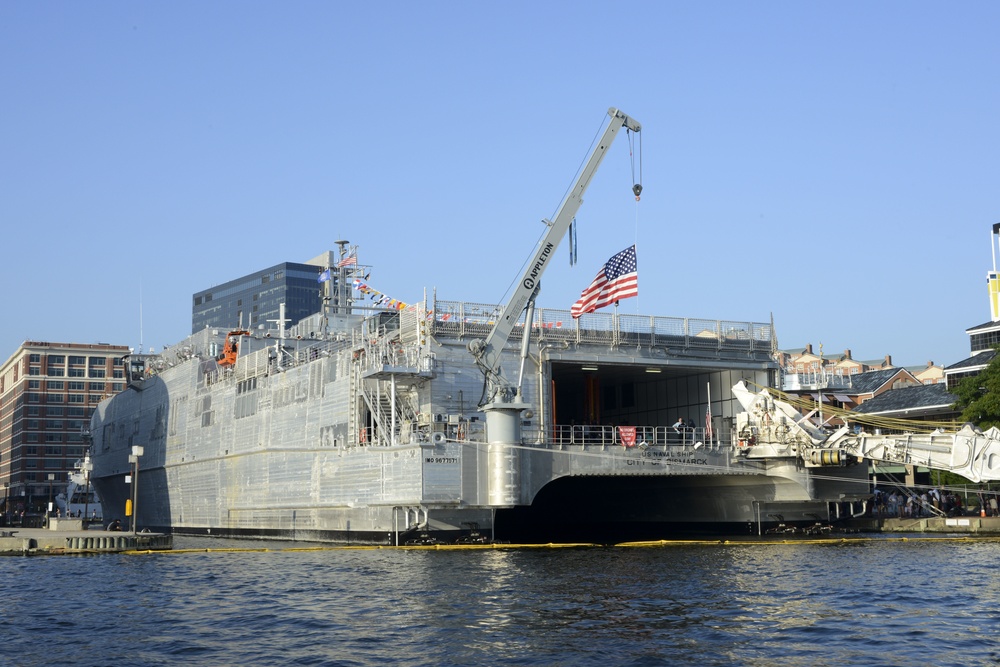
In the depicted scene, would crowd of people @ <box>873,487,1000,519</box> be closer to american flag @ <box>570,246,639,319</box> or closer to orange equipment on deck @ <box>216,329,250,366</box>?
american flag @ <box>570,246,639,319</box>

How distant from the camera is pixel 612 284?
2306 inches

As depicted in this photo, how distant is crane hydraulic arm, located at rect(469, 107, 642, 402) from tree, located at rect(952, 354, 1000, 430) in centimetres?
2478

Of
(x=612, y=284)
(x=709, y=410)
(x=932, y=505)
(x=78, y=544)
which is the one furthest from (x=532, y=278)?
(x=932, y=505)

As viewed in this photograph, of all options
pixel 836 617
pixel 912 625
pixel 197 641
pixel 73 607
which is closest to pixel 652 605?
pixel 836 617

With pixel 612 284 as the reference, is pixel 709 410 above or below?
below

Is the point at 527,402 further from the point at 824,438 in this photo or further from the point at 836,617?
the point at 836,617

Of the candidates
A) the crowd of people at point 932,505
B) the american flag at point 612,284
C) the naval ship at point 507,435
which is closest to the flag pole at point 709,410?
the naval ship at point 507,435

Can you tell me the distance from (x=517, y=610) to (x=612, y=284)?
2879 cm

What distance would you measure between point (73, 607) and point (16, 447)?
179 m

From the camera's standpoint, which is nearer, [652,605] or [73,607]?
[652,605]

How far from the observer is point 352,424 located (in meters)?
60.7

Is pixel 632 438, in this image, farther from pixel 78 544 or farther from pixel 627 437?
pixel 78 544

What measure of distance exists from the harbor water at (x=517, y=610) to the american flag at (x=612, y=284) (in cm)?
1438

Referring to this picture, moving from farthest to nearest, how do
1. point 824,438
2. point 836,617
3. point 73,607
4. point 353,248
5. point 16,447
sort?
point 16,447
point 353,248
point 824,438
point 73,607
point 836,617
